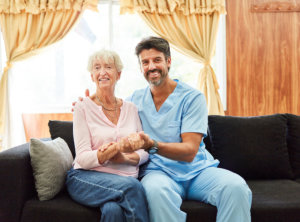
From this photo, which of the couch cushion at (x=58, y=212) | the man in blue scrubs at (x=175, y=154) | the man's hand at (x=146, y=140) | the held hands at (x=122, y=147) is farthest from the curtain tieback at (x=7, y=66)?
the man's hand at (x=146, y=140)

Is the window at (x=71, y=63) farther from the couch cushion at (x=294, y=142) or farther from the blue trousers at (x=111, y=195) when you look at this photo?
the blue trousers at (x=111, y=195)

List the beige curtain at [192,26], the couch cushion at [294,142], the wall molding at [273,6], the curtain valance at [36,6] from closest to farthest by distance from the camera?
the couch cushion at [294,142] → the curtain valance at [36,6] → the beige curtain at [192,26] → the wall molding at [273,6]

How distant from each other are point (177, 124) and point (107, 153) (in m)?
0.48

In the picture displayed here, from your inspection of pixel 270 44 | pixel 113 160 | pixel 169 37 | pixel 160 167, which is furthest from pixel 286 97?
pixel 113 160

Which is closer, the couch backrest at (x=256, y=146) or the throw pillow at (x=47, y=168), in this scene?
the throw pillow at (x=47, y=168)

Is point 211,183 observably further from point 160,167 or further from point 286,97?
point 286,97

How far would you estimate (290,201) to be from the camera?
162 cm

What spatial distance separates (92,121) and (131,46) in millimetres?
2193

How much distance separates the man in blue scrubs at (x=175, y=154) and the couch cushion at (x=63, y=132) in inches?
19.0

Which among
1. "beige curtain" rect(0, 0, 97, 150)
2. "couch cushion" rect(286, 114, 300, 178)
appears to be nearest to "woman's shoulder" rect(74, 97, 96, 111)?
"couch cushion" rect(286, 114, 300, 178)

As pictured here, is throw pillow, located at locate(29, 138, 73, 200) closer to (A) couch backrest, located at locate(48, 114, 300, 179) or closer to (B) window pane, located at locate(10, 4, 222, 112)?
(A) couch backrest, located at locate(48, 114, 300, 179)

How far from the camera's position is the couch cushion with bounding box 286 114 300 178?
2.11 metres

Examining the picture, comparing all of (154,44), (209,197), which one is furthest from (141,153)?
(154,44)

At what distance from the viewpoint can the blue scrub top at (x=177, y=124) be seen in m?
1.71
